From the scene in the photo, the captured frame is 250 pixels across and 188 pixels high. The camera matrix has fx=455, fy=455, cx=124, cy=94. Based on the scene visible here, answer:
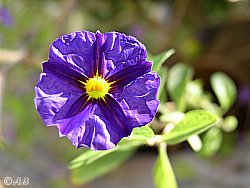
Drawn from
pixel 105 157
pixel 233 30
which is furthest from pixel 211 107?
pixel 233 30

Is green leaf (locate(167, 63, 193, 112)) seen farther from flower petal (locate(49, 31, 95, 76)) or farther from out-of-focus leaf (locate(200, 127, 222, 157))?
flower petal (locate(49, 31, 95, 76))

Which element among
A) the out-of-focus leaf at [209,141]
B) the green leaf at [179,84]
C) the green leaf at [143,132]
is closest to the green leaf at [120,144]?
the green leaf at [143,132]

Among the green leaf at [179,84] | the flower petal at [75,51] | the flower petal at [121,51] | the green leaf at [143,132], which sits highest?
the green leaf at [179,84]

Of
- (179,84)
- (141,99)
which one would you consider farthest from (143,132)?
(179,84)

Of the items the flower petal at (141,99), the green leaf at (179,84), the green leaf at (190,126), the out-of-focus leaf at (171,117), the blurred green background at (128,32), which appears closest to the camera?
the flower petal at (141,99)

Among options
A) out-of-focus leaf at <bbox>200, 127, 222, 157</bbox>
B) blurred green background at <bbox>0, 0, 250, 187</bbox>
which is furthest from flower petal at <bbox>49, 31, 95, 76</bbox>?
→ blurred green background at <bbox>0, 0, 250, 187</bbox>

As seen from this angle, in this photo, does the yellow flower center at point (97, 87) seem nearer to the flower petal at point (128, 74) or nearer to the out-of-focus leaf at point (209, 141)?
the flower petal at point (128, 74)

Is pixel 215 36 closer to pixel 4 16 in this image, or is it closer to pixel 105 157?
pixel 4 16
